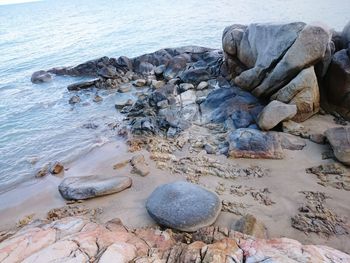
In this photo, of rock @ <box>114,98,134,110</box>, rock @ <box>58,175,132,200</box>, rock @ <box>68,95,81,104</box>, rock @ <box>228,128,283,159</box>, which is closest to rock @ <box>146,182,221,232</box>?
rock @ <box>58,175,132,200</box>

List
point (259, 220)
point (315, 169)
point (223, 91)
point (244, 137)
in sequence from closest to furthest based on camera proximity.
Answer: point (259, 220) < point (315, 169) < point (244, 137) < point (223, 91)

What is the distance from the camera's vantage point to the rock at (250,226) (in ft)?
16.6

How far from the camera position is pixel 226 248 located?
3.92 m

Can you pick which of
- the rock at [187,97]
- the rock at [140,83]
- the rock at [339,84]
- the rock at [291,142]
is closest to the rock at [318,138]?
the rock at [291,142]

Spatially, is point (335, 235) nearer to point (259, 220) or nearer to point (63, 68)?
point (259, 220)

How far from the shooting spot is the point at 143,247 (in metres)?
4.35

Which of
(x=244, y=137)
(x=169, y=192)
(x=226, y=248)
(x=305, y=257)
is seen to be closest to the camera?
(x=305, y=257)

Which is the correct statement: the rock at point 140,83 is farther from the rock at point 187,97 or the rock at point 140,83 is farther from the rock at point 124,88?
the rock at point 187,97

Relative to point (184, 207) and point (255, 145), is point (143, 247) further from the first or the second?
point (255, 145)

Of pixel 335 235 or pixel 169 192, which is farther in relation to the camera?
pixel 169 192

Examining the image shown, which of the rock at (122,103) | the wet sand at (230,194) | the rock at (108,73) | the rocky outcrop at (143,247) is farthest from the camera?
the rock at (108,73)

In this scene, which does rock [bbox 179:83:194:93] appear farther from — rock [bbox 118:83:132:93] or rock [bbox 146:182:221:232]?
rock [bbox 146:182:221:232]

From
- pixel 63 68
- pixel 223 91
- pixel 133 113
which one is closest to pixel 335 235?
pixel 223 91

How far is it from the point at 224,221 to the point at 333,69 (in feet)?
19.7
